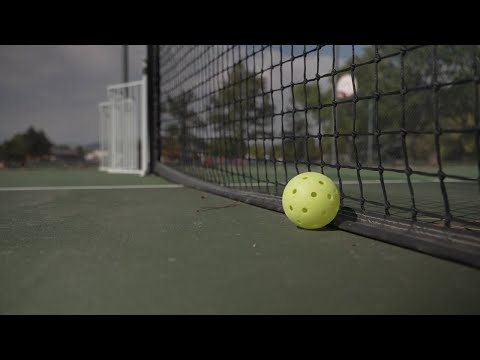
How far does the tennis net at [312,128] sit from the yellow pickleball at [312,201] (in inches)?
5.2

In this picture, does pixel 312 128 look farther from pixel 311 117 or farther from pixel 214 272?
pixel 214 272

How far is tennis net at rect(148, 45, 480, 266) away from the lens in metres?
1.52

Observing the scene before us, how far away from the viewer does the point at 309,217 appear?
1.66m

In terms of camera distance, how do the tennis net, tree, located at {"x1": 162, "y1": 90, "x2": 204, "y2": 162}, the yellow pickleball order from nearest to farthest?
the tennis net < the yellow pickleball < tree, located at {"x1": 162, "y1": 90, "x2": 204, "y2": 162}

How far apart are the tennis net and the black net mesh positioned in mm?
13

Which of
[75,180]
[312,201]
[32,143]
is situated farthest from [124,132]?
[32,143]

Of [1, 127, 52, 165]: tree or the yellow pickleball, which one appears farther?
[1, 127, 52, 165]: tree

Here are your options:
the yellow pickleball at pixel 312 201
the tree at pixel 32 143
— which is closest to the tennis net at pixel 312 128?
the yellow pickleball at pixel 312 201

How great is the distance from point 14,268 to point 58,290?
29cm

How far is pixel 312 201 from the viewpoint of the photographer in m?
1.63

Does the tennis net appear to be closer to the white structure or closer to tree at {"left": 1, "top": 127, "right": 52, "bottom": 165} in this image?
the white structure

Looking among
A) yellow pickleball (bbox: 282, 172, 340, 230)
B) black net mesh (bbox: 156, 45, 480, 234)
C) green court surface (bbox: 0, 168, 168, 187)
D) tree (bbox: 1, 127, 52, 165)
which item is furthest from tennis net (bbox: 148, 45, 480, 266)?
tree (bbox: 1, 127, 52, 165)
